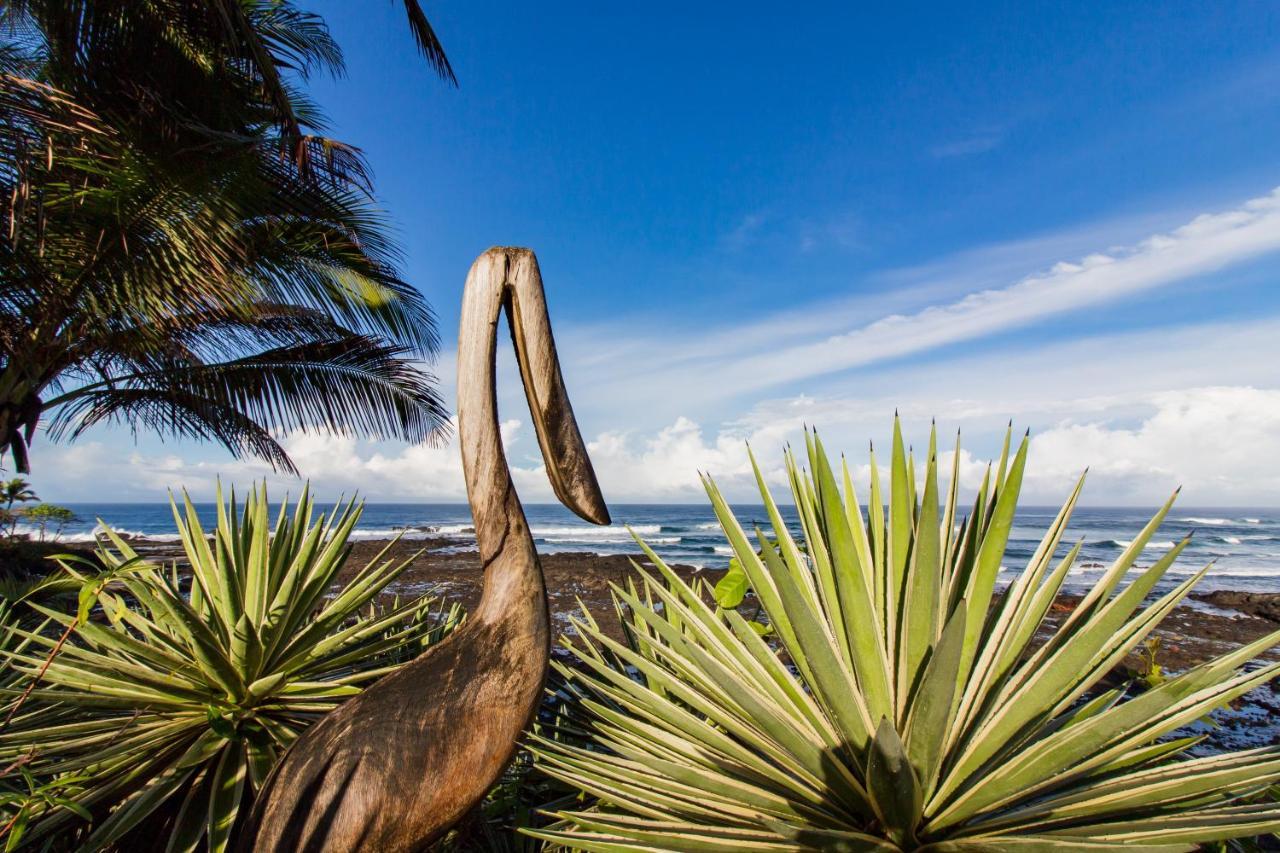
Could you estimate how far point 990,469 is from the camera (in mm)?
→ 1662

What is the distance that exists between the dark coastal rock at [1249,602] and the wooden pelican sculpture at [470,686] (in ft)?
59.3

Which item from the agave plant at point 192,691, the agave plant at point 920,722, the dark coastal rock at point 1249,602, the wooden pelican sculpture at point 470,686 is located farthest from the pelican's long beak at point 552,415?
the dark coastal rock at point 1249,602

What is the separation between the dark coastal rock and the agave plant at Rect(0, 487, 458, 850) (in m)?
18.3

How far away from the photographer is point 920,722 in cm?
115

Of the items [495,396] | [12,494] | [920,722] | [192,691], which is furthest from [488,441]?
[12,494]

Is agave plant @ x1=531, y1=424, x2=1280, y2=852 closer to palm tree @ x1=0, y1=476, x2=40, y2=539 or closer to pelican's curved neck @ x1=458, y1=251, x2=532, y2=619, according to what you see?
pelican's curved neck @ x1=458, y1=251, x2=532, y2=619

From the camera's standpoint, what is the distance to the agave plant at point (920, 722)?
45.1 inches

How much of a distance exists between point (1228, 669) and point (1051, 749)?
53 centimetres

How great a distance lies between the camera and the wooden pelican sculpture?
1376mm

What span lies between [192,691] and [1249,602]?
20.3 meters

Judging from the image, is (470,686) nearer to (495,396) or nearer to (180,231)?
(495,396)

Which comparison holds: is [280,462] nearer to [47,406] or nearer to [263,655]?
[47,406]

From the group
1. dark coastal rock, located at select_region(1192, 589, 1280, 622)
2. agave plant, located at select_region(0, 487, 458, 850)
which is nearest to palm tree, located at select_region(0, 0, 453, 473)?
agave plant, located at select_region(0, 487, 458, 850)

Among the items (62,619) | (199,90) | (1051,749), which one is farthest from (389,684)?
(199,90)
